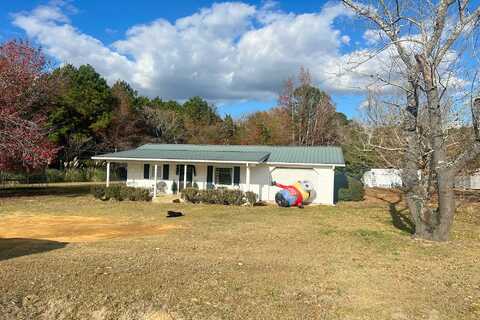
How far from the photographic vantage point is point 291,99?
133ft

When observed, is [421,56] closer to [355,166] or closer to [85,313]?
[85,313]

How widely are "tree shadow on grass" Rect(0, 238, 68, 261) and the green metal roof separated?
11.8m

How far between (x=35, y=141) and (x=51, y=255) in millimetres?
12416

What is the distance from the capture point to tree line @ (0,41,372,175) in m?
25.6

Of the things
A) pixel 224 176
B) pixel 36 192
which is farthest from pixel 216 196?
pixel 36 192

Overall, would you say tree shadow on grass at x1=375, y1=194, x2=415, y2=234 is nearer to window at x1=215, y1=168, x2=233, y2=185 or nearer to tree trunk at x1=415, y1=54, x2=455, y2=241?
tree trunk at x1=415, y1=54, x2=455, y2=241

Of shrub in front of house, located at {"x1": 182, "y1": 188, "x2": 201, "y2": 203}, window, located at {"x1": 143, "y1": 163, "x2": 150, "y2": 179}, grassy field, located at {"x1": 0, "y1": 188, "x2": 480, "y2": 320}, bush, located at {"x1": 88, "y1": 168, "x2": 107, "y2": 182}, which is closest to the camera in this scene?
grassy field, located at {"x1": 0, "y1": 188, "x2": 480, "y2": 320}

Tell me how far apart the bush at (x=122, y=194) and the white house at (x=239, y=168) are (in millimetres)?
1039

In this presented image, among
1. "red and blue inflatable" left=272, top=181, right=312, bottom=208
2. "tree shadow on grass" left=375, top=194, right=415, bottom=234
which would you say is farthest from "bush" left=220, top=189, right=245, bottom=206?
"tree shadow on grass" left=375, top=194, right=415, bottom=234

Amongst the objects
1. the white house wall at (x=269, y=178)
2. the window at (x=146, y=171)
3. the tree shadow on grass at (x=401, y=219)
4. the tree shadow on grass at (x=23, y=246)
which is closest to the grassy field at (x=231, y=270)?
the tree shadow on grass at (x=23, y=246)

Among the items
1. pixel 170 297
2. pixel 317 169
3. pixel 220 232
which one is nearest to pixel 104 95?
pixel 317 169

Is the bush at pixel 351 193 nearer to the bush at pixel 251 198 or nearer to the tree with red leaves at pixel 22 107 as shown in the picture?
the bush at pixel 251 198

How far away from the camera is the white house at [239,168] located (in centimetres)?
2127

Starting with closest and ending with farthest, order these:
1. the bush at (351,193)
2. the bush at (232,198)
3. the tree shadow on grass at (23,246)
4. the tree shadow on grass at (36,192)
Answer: the tree shadow on grass at (23,246)
the bush at (232,198)
the tree shadow on grass at (36,192)
the bush at (351,193)
